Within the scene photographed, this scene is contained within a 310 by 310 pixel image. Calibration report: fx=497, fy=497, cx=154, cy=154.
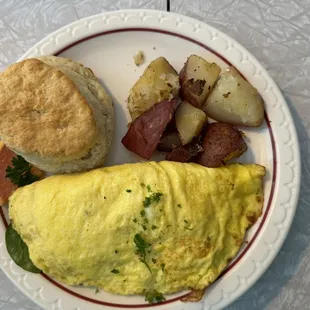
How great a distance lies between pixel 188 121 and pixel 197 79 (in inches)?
8.0

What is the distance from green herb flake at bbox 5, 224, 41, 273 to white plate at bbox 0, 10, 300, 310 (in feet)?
0.12

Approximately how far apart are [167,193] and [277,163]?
0.56 m

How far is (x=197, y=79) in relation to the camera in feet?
7.31

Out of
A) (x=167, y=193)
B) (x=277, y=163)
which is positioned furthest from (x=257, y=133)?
(x=167, y=193)

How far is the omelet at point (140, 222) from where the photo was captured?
6.82 ft

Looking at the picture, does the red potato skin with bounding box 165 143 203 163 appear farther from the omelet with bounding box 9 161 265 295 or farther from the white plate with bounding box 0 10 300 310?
the white plate with bounding box 0 10 300 310

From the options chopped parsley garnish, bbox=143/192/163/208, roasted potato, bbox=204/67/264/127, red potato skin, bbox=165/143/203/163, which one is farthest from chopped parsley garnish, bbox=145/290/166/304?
roasted potato, bbox=204/67/264/127

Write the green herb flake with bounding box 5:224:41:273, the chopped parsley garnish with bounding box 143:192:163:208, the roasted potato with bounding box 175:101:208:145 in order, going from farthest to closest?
1. the green herb flake with bounding box 5:224:41:273
2. the roasted potato with bounding box 175:101:208:145
3. the chopped parsley garnish with bounding box 143:192:163:208

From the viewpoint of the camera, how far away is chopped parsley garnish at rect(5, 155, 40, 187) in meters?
2.25

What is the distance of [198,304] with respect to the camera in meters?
2.25

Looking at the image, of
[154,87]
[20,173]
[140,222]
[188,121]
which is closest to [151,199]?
[140,222]

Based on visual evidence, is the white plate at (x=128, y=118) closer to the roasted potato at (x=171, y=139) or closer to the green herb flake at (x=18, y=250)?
the green herb flake at (x=18, y=250)

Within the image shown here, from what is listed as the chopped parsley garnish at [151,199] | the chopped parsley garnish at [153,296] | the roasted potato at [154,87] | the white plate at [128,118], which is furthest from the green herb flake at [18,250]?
the roasted potato at [154,87]

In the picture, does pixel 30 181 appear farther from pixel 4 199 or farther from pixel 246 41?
pixel 246 41
